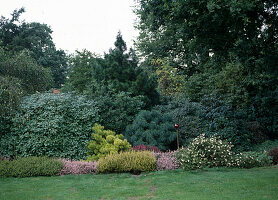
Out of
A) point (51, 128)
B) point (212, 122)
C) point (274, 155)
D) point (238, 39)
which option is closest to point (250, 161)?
point (274, 155)

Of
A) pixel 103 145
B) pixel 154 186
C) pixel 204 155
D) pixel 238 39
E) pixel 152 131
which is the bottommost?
pixel 154 186

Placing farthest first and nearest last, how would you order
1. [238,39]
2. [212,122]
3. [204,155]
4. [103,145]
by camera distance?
[212,122] → [238,39] → [103,145] → [204,155]

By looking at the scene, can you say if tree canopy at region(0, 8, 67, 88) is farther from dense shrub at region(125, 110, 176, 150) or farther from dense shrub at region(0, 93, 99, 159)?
dense shrub at region(125, 110, 176, 150)

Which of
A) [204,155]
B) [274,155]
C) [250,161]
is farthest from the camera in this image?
[274,155]

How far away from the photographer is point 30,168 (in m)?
7.51

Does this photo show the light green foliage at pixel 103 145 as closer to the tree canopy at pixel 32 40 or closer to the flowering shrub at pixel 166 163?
the flowering shrub at pixel 166 163

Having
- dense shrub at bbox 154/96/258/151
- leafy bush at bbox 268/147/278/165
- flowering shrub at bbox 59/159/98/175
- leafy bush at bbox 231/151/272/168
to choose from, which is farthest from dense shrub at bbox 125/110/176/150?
leafy bush at bbox 268/147/278/165

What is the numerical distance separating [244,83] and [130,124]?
6.47m

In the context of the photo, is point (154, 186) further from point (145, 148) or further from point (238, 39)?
point (238, 39)

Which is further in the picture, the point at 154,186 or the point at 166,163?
the point at 166,163

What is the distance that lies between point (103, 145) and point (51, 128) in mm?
1804

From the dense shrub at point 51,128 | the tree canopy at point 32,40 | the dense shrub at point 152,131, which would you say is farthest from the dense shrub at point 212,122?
the tree canopy at point 32,40

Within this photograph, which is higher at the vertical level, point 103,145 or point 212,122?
point 212,122

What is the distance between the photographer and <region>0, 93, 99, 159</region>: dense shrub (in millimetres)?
8633
